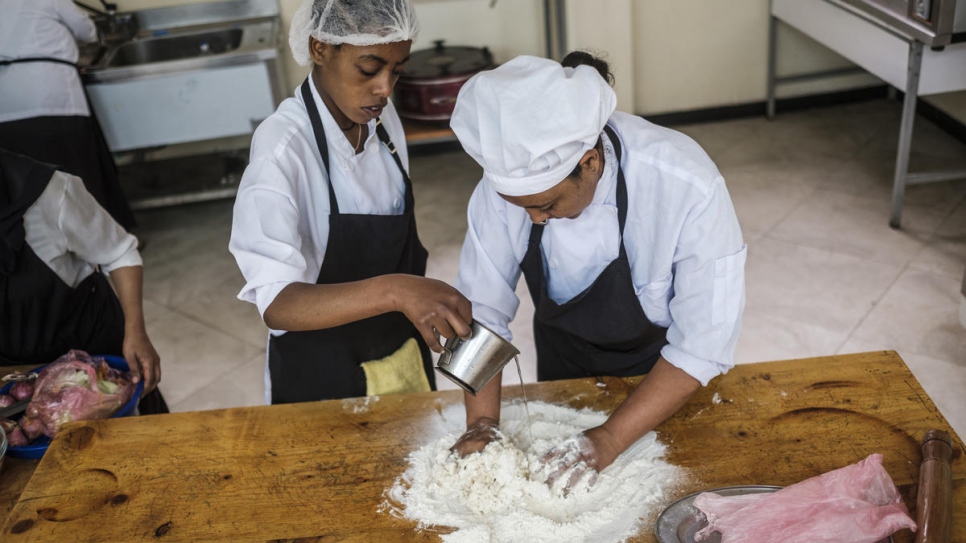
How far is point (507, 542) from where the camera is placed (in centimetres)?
135

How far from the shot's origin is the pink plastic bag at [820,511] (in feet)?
3.99

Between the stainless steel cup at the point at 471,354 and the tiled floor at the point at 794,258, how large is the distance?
1687mm

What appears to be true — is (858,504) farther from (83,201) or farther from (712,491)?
(83,201)

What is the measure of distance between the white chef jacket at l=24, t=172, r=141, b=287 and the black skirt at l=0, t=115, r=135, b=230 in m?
1.69

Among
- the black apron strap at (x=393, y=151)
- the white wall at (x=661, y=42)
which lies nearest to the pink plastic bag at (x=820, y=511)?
the black apron strap at (x=393, y=151)

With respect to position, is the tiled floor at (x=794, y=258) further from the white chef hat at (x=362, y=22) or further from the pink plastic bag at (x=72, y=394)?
the white chef hat at (x=362, y=22)

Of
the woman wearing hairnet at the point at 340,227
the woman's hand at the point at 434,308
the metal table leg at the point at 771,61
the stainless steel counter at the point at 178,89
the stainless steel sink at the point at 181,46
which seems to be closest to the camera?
the woman's hand at the point at 434,308

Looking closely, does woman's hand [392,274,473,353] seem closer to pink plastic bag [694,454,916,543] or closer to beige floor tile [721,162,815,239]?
pink plastic bag [694,454,916,543]

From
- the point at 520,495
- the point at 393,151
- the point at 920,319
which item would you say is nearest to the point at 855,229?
the point at 920,319

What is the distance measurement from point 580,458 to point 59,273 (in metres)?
1.25

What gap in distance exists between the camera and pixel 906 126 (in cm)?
349

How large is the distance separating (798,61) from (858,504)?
4.06m

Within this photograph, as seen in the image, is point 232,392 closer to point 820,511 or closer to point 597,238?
point 597,238

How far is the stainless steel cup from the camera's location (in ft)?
4.43
